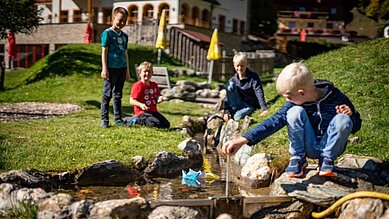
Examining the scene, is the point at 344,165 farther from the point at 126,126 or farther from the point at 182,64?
the point at 182,64

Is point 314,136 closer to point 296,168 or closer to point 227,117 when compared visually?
point 296,168

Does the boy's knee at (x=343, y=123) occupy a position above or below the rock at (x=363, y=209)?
above

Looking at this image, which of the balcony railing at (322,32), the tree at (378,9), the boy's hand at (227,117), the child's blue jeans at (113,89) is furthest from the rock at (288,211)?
the balcony railing at (322,32)

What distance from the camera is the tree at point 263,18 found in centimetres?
4638

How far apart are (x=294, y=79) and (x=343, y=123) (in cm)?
53

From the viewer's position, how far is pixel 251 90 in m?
8.09

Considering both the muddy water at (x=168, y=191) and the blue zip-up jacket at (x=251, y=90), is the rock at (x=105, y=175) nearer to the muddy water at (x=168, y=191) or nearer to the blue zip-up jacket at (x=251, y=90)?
the muddy water at (x=168, y=191)

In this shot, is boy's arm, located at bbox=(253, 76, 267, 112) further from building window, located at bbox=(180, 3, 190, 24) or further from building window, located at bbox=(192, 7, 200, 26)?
building window, located at bbox=(192, 7, 200, 26)

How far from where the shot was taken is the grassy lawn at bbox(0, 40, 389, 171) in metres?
5.18

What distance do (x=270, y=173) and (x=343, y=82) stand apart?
4.60 meters

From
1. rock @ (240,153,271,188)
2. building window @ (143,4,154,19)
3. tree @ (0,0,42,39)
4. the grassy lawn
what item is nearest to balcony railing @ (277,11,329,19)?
building window @ (143,4,154,19)

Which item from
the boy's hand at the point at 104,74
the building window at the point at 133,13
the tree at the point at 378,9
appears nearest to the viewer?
the boy's hand at the point at 104,74

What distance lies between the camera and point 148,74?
7.82 m

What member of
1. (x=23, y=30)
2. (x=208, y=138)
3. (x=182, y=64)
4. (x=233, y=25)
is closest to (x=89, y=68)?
(x=23, y=30)
